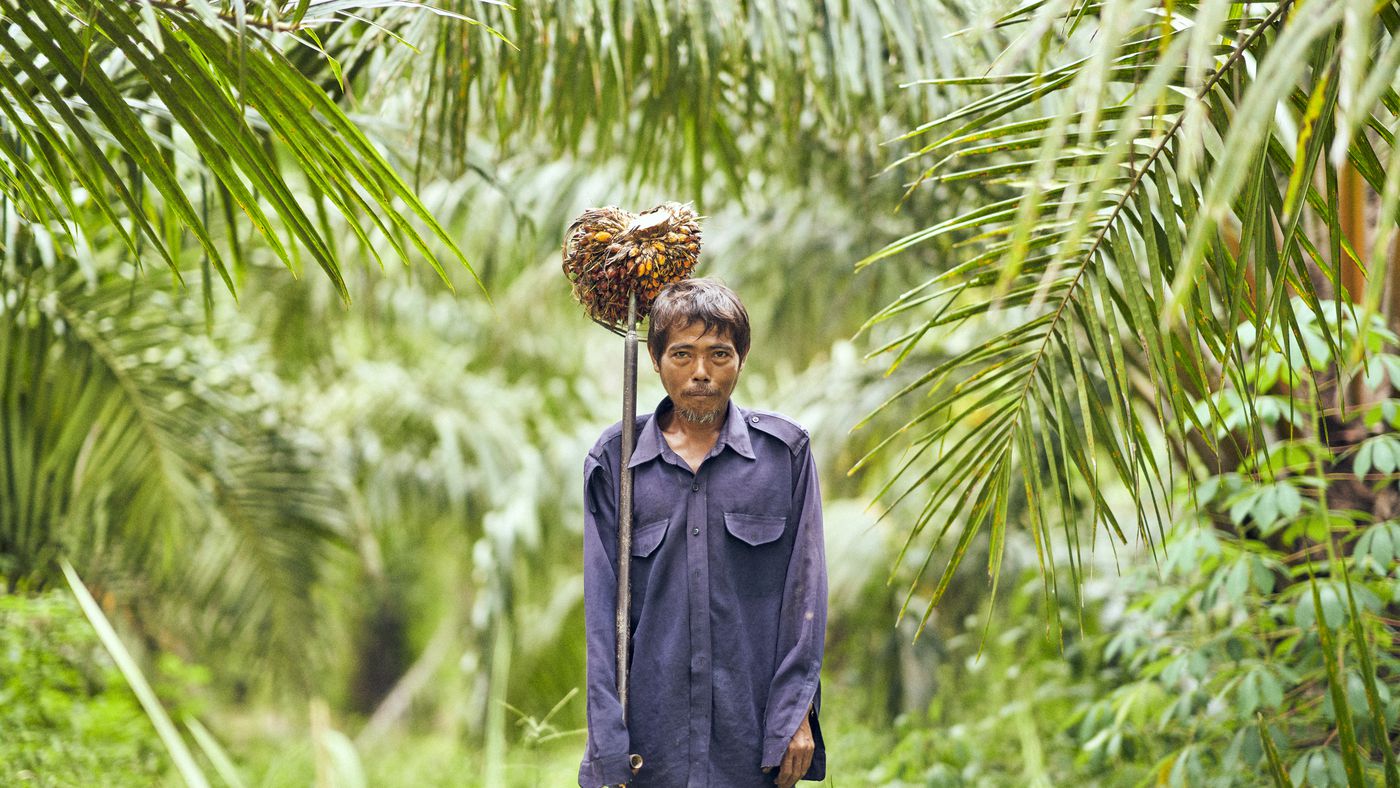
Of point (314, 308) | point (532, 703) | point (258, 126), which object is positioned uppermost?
point (258, 126)

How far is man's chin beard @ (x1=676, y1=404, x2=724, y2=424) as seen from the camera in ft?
7.38

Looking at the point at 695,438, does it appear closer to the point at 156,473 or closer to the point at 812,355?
the point at 156,473

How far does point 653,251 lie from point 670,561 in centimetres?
56

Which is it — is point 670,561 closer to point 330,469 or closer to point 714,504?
point 714,504

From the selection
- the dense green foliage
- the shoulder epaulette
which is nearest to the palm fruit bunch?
the shoulder epaulette

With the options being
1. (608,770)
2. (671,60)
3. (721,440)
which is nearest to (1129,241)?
(721,440)

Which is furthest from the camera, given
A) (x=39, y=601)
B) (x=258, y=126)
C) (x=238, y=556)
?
(x=238, y=556)

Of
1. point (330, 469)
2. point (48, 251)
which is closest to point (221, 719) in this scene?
point (330, 469)

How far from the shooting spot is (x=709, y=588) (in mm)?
2209

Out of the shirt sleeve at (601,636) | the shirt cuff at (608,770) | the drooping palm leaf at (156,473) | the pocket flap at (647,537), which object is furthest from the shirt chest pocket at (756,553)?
the drooping palm leaf at (156,473)

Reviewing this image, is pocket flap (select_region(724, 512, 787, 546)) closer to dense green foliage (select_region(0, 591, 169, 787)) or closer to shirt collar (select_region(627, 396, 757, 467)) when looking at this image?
shirt collar (select_region(627, 396, 757, 467))

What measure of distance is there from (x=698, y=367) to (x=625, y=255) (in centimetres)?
26

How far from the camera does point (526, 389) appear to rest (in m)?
7.77

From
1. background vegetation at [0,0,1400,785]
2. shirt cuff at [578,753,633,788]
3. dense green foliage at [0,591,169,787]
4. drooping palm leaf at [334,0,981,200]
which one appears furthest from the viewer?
dense green foliage at [0,591,169,787]
